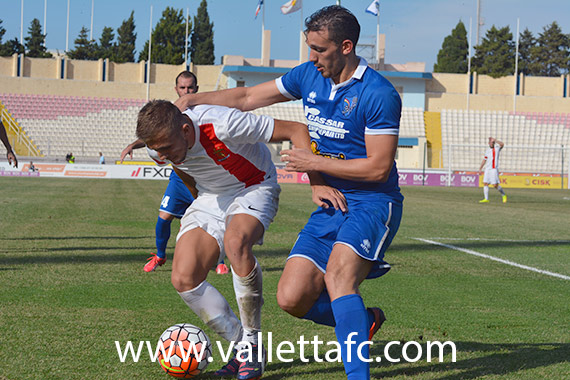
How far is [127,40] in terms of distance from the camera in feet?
267

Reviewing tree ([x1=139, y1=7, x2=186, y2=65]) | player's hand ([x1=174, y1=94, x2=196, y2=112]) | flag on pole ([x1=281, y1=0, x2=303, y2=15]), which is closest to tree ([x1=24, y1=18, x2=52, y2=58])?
tree ([x1=139, y1=7, x2=186, y2=65])

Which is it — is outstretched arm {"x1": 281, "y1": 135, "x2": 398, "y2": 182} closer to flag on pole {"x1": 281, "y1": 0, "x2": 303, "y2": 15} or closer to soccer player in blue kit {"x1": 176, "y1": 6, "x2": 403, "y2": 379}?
soccer player in blue kit {"x1": 176, "y1": 6, "x2": 403, "y2": 379}

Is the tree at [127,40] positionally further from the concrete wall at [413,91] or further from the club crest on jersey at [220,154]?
the club crest on jersey at [220,154]

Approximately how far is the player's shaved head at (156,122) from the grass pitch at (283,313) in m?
1.33

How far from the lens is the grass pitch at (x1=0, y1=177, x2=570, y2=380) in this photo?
13.4 ft

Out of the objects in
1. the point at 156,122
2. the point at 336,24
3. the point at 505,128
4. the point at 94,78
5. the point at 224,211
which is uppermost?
the point at 94,78

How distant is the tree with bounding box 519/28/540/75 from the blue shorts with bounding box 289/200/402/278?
85.2 meters

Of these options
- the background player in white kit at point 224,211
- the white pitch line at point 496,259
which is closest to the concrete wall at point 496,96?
the white pitch line at point 496,259

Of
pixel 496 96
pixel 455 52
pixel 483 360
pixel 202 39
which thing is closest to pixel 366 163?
pixel 483 360

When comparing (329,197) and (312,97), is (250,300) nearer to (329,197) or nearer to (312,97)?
(329,197)

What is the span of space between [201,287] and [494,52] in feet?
244

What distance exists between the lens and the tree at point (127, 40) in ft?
260

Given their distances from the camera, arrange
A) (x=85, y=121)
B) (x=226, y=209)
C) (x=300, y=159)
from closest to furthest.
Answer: (x=300, y=159)
(x=226, y=209)
(x=85, y=121)

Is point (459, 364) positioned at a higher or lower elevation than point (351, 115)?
lower
